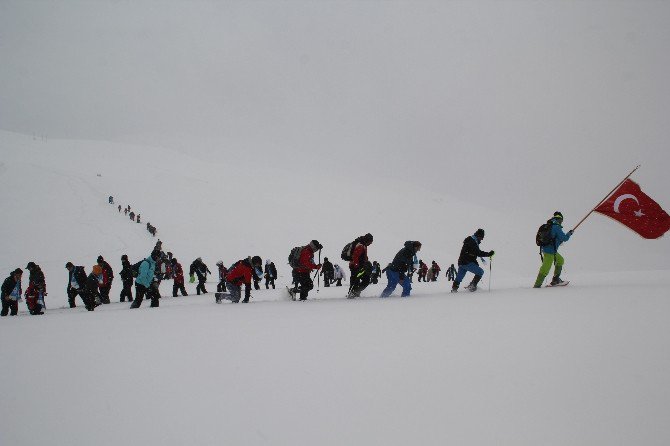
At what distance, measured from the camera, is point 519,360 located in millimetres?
3688

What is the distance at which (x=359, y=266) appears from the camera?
966cm

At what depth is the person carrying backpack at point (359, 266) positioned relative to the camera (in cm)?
955

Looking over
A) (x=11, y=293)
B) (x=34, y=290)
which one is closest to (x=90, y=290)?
(x=34, y=290)

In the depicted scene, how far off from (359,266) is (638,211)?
22.0 ft

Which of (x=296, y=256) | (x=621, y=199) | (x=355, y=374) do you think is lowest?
(x=355, y=374)

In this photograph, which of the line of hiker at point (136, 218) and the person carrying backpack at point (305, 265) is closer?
the person carrying backpack at point (305, 265)

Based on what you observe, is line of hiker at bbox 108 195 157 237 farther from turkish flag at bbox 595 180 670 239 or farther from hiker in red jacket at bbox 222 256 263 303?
turkish flag at bbox 595 180 670 239

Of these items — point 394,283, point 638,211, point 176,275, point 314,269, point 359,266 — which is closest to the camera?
point 638,211

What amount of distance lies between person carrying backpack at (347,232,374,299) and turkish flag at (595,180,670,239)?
5834 millimetres

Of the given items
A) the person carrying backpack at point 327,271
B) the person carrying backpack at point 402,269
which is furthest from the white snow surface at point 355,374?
the person carrying backpack at point 327,271

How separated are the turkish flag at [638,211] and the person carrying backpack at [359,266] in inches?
230

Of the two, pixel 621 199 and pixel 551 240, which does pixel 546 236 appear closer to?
pixel 551 240

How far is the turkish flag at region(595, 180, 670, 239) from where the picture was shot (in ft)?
29.5

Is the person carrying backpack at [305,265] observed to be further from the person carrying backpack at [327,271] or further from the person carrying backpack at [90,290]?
the person carrying backpack at [327,271]
